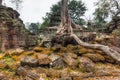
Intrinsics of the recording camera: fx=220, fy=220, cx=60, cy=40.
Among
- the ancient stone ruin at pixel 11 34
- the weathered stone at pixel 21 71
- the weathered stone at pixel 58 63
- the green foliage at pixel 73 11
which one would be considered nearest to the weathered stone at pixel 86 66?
the weathered stone at pixel 58 63

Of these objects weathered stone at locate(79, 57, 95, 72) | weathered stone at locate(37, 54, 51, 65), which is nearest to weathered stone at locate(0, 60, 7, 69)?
weathered stone at locate(37, 54, 51, 65)

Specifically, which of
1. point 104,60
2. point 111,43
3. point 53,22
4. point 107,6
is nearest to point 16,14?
point 53,22

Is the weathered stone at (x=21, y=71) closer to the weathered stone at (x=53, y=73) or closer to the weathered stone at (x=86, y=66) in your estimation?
the weathered stone at (x=53, y=73)

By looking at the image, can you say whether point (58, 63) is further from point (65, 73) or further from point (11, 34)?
point (11, 34)

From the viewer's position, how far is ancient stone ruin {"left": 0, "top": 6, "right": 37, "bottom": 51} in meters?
18.8

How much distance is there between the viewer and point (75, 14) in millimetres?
36625

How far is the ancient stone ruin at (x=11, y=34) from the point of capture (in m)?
18.8

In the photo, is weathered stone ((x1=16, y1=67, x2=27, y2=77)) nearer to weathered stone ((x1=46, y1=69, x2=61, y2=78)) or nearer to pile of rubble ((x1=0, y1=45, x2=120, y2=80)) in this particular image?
pile of rubble ((x1=0, y1=45, x2=120, y2=80))

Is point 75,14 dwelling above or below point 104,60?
above

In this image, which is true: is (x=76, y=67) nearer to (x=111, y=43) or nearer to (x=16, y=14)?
(x=111, y=43)

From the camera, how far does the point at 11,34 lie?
19.7 metres

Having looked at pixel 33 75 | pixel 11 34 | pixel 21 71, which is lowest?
pixel 33 75

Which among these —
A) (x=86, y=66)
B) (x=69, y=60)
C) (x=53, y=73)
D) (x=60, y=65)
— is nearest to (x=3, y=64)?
(x=53, y=73)

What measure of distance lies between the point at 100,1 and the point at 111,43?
429 centimetres
